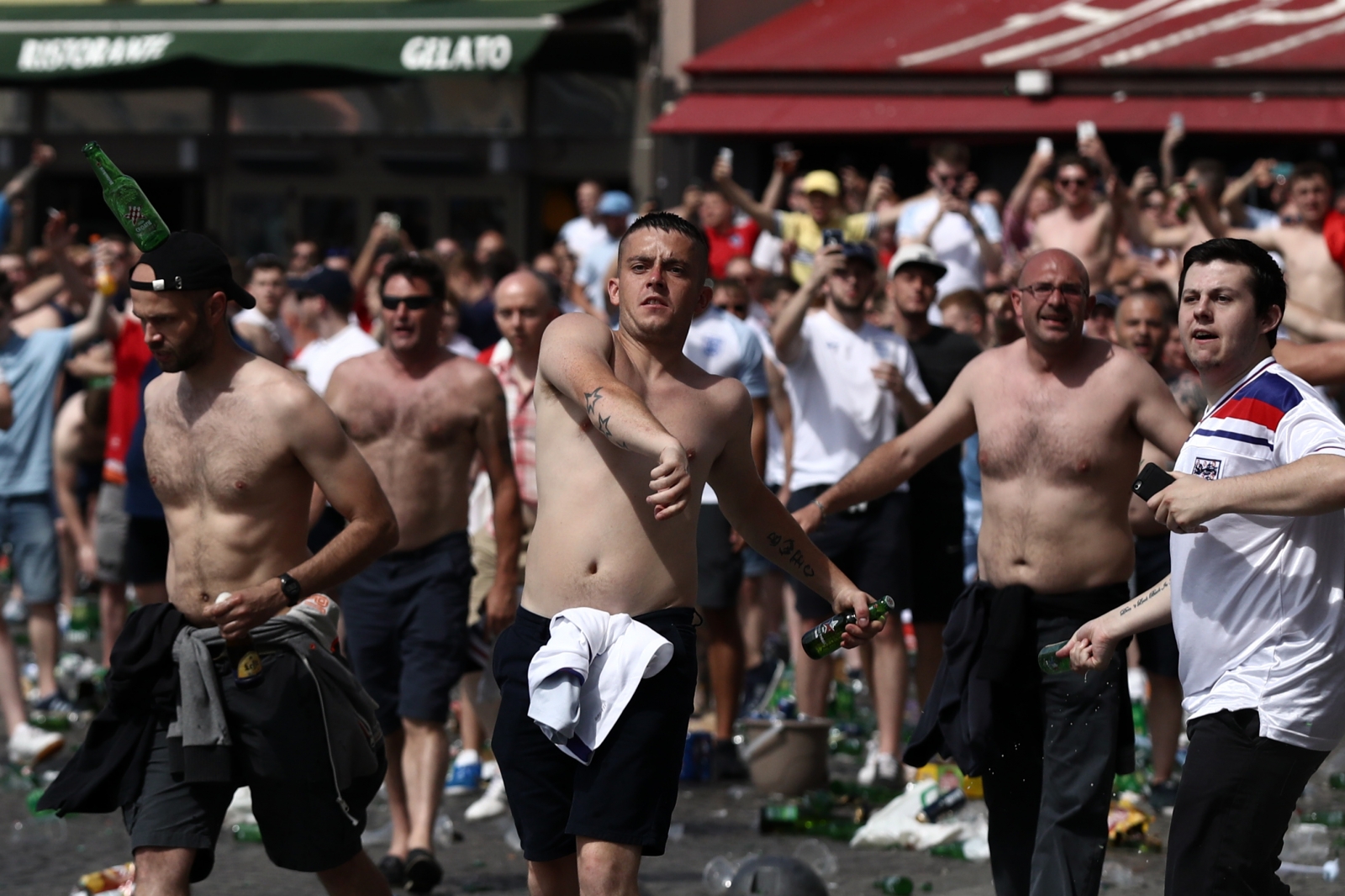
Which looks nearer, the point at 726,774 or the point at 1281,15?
the point at 726,774

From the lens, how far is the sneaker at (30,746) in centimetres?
838

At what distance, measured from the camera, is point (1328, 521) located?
4.26 m

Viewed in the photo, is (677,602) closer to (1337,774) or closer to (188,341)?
(188,341)

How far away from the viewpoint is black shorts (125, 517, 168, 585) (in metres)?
9.02

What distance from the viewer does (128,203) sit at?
4992 millimetres

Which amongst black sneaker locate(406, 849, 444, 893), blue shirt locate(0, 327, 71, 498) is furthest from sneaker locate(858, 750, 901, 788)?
blue shirt locate(0, 327, 71, 498)

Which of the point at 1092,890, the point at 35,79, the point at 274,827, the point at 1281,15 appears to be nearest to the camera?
the point at 274,827

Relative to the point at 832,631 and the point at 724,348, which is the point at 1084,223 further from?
the point at 832,631

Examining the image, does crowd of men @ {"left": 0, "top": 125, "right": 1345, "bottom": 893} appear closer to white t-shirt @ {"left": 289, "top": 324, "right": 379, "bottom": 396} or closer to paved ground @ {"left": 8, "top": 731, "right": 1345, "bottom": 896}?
white t-shirt @ {"left": 289, "top": 324, "right": 379, "bottom": 396}

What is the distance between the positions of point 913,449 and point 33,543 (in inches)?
200

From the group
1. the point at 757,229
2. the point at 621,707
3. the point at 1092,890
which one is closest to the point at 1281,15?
the point at 757,229

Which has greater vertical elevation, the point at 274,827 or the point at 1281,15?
the point at 1281,15

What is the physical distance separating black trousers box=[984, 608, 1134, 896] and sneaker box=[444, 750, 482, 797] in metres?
3.08

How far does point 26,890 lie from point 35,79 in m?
15.4
